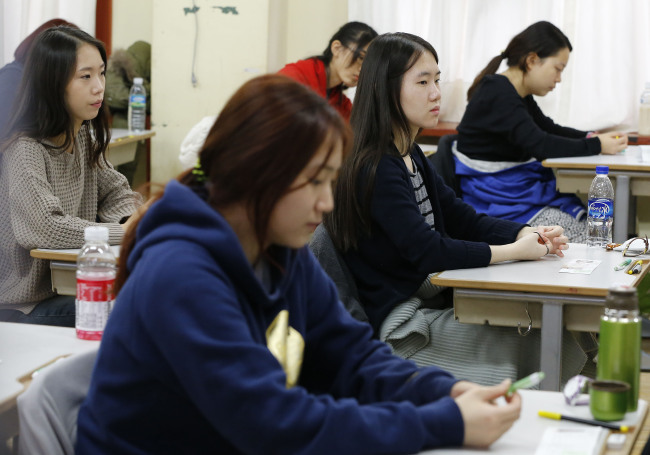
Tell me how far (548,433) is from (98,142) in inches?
75.9

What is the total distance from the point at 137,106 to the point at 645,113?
2.86m

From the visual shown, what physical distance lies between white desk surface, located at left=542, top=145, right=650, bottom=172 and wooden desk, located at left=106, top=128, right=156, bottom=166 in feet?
7.49

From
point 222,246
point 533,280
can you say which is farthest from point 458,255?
point 222,246

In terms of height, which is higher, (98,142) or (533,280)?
(98,142)

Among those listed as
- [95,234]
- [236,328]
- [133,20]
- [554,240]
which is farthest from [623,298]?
[133,20]

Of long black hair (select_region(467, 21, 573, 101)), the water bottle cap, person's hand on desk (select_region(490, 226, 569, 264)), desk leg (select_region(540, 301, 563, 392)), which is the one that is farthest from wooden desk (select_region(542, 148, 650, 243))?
the water bottle cap

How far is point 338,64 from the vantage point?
14.4 feet

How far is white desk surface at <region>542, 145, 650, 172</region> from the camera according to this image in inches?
154

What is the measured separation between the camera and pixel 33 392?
4.11ft

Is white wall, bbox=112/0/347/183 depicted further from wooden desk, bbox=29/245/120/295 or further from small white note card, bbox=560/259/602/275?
small white note card, bbox=560/259/602/275

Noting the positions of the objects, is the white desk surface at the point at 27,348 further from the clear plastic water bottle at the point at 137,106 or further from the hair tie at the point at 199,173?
the clear plastic water bottle at the point at 137,106

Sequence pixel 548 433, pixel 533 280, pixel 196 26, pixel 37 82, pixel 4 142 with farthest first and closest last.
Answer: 1. pixel 196 26
2. pixel 37 82
3. pixel 4 142
4. pixel 533 280
5. pixel 548 433

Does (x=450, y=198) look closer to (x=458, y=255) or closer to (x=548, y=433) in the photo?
(x=458, y=255)

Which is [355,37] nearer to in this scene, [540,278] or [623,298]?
[540,278]
